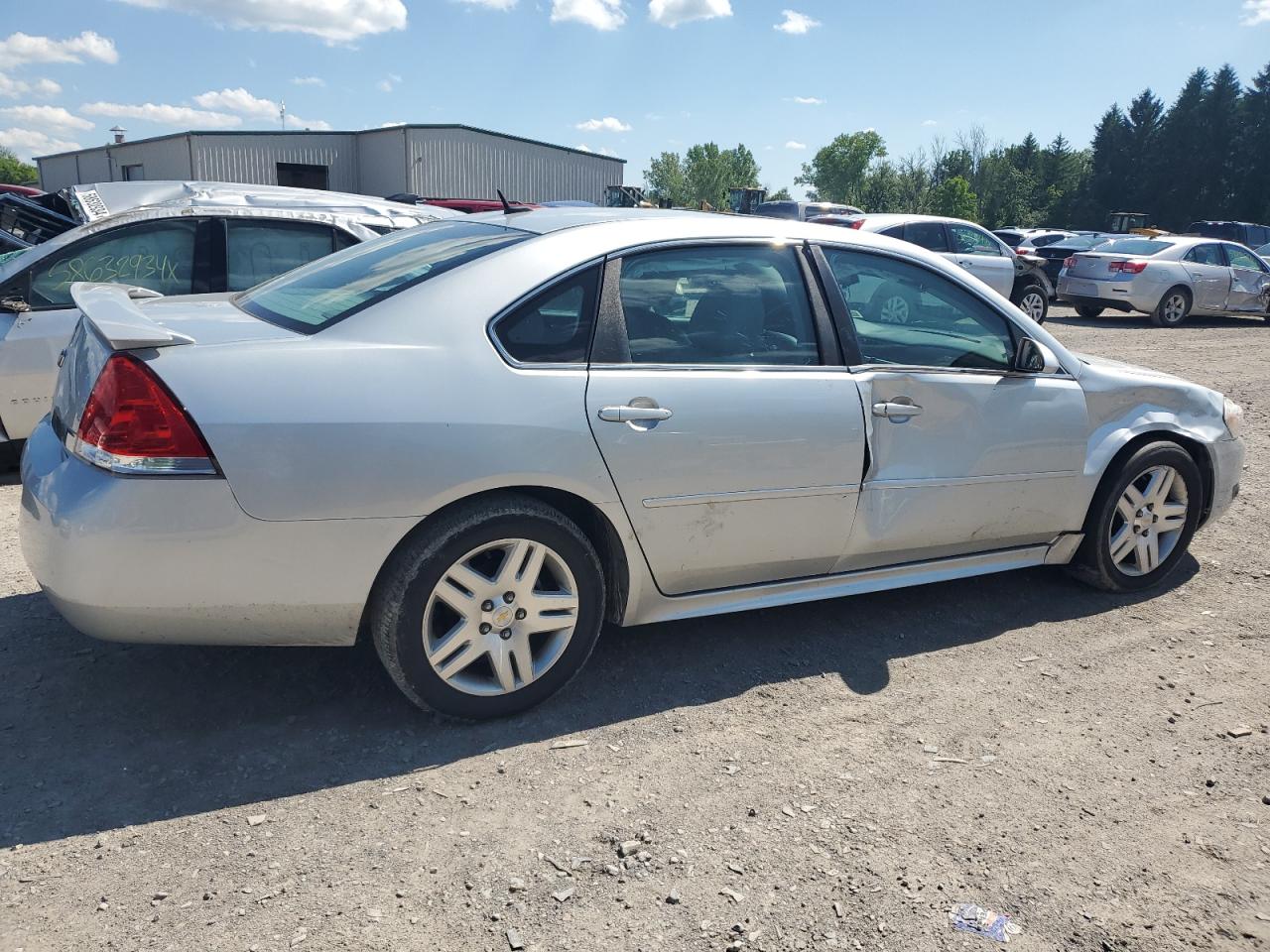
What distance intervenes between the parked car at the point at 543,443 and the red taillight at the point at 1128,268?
13.5 m

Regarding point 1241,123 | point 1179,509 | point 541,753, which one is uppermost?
point 1241,123

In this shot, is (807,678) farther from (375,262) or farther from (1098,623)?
(375,262)

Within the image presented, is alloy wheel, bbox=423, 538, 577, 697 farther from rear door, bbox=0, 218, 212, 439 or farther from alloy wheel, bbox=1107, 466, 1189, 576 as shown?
rear door, bbox=0, 218, 212, 439

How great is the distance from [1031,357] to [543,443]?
2141 mm

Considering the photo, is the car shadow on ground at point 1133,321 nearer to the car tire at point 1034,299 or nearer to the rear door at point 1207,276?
the rear door at point 1207,276

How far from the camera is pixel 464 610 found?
10.0ft

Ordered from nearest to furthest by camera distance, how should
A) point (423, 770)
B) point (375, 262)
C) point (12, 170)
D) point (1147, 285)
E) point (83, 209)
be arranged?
1. point (423, 770)
2. point (375, 262)
3. point (83, 209)
4. point (1147, 285)
5. point (12, 170)

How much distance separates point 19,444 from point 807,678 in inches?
186

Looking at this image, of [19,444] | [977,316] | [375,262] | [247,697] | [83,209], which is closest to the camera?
[247,697]

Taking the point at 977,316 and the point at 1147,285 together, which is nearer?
the point at 977,316

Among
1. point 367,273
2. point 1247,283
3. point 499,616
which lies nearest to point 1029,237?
point 1247,283

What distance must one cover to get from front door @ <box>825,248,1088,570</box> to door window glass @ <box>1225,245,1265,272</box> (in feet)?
51.8

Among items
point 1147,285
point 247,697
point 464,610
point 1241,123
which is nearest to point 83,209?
point 247,697

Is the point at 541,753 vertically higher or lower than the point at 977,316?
lower
